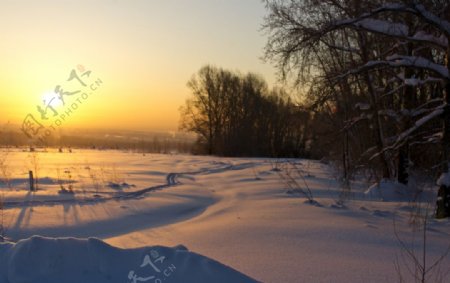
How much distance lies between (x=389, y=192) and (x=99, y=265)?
303 inches

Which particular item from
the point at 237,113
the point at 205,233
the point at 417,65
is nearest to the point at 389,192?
the point at 417,65

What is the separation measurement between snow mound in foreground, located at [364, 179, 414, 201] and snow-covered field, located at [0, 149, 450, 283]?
1.5 inches

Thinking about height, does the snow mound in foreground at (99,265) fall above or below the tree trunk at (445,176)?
below

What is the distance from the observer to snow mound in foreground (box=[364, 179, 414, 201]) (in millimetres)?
9609

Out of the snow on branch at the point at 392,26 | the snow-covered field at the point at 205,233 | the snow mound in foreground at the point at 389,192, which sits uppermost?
the snow on branch at the point at 392,26

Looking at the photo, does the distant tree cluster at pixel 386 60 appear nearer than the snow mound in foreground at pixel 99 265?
No

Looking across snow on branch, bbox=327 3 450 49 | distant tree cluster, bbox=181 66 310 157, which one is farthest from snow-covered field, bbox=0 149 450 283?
distant tree cluster, bbox=181 66 310 157

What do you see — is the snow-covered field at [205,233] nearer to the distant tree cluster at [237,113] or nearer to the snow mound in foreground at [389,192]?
the snow mound in foreground at [389,192]

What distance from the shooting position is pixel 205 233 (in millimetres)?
5805

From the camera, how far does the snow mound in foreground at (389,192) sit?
9609 mm

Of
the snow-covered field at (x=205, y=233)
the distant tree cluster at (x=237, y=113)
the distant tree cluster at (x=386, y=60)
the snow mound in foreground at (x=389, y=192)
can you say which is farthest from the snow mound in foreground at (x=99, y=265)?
the distant tree cluster at (x=237, y=113)

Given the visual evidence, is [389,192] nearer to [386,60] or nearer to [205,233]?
[386,60]

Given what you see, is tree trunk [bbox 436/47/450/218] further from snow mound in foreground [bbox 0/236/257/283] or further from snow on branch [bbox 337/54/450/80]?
snow mound in foreground [bbox 0/236/257/283]

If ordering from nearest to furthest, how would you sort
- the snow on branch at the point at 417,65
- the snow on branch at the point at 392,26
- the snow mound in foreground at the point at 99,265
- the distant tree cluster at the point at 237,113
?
the snow mound in foreground at the point at 99,265 < the snow on branch at the point at 392,26 < the snow on branch at the point at 417,65 < the distant tree cluster at the point at 237,113
